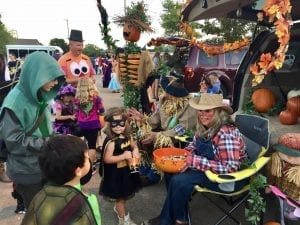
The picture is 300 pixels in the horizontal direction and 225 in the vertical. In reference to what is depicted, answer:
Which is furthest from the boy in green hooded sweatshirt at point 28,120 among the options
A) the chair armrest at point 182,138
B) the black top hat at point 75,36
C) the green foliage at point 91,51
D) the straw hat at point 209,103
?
the green foliage at point 91,51

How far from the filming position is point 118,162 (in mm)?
3609

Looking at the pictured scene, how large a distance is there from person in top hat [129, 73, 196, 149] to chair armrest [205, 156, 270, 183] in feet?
3.68

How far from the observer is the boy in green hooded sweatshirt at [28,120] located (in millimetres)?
2576

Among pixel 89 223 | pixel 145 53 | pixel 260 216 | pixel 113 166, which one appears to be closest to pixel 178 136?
pixel 113 166

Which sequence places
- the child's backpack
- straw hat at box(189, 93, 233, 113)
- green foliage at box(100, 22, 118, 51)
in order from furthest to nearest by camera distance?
green foliage at box(100, 22, 118, 51), straw hat at box(189, 93, 233, 113), the child's backpack

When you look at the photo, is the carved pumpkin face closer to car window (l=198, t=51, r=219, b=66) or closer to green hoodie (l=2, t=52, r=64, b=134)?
green hoodie (l=2, t=52, r=64, b=134)

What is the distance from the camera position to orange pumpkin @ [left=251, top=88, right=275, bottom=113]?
4.23m

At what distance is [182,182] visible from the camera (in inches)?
127

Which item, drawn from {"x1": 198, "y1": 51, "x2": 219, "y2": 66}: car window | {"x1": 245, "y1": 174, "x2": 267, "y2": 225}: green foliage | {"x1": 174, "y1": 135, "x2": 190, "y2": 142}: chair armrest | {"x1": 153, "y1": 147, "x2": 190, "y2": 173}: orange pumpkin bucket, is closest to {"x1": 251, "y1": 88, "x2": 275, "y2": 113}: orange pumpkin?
{"x1": 174, "y1": 135, "x2": 190, "y2": 142}: chair armrest

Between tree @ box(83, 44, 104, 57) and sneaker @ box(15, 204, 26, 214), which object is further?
tree @ box(83, 44, 104, 57)

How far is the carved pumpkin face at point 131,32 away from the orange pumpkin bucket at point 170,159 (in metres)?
2.14

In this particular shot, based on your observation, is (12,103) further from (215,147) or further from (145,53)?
(145,53)

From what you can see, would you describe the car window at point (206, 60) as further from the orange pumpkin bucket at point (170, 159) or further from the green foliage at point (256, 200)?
the green foliage at point (256, 200)

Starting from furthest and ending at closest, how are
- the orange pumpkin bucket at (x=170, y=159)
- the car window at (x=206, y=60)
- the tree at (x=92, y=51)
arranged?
the tree at (x=92, y=51), the car window at (x=206, y=60), the orange pumpkin bucket at (x=170, y=159)
